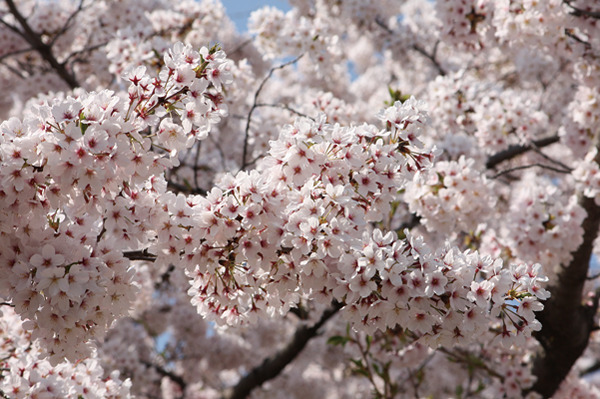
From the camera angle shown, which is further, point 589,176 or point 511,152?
point 511,152

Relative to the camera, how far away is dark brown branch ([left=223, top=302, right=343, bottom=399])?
6848 mm

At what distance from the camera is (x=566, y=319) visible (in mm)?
5059

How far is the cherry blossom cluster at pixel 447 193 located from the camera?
4.38 metres

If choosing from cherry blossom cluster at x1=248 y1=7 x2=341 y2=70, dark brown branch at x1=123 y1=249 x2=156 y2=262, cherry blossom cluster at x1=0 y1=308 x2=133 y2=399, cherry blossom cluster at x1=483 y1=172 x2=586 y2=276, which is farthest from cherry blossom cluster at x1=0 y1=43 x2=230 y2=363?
cherry blossom cluster at x1=248 y1=7 x2=341 y2=70

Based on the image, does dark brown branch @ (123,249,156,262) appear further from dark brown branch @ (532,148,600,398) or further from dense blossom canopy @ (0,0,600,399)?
dark brown branch @ (532,148,600,398)

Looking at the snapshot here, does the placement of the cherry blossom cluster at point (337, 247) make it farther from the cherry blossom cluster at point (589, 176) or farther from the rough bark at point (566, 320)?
the rough bark at point (566, 320)

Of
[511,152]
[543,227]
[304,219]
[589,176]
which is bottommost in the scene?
[511,152]

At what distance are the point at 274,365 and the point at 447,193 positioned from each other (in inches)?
149

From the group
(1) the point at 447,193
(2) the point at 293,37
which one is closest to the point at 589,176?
(1) the point at 447,193

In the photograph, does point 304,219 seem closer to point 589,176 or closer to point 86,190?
point 86,190

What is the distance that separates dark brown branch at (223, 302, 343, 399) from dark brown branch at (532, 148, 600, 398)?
A: 8.46 ft

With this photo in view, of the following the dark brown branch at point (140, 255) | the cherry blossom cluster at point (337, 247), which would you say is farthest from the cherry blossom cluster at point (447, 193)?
the dark brown branch at point (140, 255)

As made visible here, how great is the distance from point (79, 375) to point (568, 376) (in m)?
4.60

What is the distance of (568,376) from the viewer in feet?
18.2
